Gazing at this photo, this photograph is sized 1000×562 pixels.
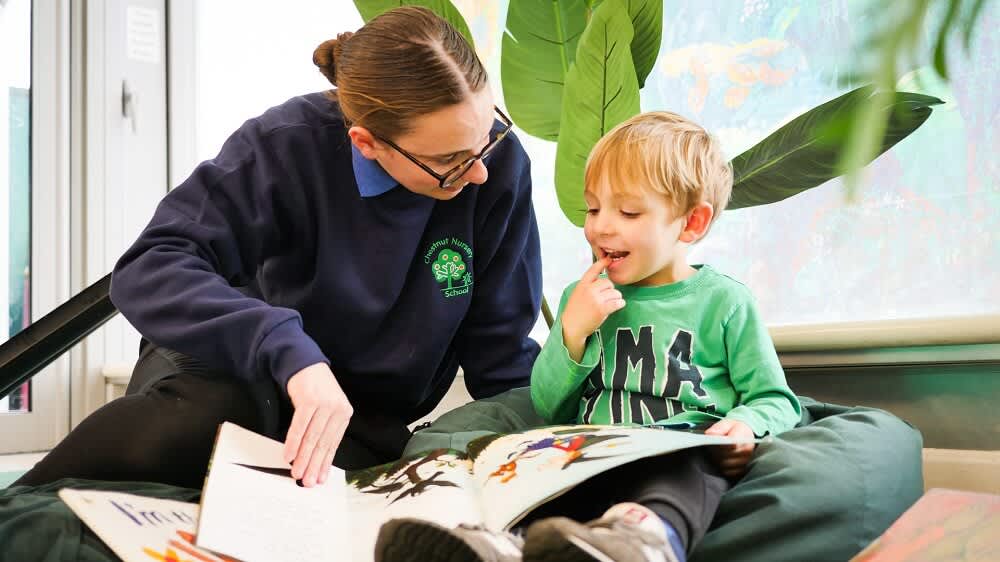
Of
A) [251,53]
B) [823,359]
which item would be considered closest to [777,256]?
[823,359]

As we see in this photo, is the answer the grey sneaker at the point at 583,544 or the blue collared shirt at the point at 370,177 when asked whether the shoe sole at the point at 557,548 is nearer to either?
the grey sneaker at the point at 583,544

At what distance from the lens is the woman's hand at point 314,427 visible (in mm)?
802

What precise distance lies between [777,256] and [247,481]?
3.11 ft

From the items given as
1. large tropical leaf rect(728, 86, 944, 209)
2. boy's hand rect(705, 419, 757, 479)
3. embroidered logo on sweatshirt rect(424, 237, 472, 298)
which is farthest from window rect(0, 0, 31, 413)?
boy's hand rect(705, 419, 757, 479)

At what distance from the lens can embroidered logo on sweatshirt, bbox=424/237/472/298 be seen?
1194 mm

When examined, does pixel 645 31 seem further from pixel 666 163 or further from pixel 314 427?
pixel 314 427

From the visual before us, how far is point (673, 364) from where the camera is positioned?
3.25 ft

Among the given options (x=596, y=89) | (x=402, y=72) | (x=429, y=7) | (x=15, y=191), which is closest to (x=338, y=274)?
(x=402, y=72)

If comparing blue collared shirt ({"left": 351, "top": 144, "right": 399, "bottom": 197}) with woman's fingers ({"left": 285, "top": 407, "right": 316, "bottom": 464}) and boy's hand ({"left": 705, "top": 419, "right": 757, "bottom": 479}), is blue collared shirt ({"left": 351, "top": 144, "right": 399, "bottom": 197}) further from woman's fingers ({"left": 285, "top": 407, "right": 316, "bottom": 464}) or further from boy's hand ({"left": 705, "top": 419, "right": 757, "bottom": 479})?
boy's hand ({"left": 705, "top": 419, "right": 757, "bottom": 479})

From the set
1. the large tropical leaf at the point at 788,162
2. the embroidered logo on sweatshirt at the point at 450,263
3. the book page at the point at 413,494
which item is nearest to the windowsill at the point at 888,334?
the large tropical leaf at the point at 788,162

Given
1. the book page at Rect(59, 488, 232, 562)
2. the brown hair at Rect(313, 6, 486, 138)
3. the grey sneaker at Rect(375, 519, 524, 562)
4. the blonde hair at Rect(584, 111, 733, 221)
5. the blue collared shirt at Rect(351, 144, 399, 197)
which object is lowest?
the book page at Rect(59, 488, 232, 562)

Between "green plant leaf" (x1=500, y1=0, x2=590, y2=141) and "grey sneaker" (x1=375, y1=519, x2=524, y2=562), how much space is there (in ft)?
3.29

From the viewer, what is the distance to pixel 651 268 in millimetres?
1047

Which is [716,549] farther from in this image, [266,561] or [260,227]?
[260,227]
